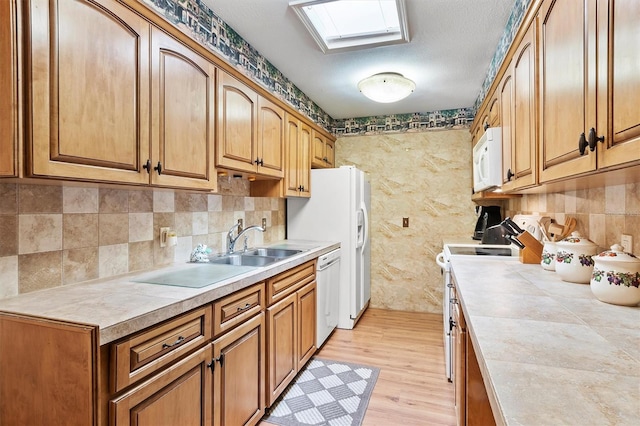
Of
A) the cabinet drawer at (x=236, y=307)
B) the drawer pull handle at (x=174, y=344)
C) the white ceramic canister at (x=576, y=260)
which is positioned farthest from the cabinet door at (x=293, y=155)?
the white ceramic canister at (x=576, y=260)

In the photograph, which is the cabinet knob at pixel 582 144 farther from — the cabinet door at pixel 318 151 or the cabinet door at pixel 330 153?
the cabinet door at pixel 330 153

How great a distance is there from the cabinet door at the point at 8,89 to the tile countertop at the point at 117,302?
45 cm

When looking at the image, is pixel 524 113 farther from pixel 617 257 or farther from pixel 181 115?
pixel 181 115

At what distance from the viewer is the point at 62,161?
44.8 inches

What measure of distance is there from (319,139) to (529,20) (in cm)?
234

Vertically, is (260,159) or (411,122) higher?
(411,122)

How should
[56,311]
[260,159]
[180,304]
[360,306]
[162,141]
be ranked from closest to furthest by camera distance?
1. [56,311]
2. [180,304]
3. [162,141]
4. [260,159]
5. [360,306]

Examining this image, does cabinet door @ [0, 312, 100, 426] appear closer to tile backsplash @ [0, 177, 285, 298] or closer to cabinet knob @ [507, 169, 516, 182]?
tile backsplash @ [0, 177, 285, 298]

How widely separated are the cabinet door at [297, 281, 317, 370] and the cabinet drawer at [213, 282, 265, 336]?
0.58m

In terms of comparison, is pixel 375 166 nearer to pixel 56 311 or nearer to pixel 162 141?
pixel 162 141

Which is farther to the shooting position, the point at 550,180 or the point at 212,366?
the point at 212,366

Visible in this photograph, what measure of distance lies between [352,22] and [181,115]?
1.13 metres

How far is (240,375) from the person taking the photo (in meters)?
1.67

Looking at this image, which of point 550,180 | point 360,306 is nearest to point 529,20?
point 550,180
